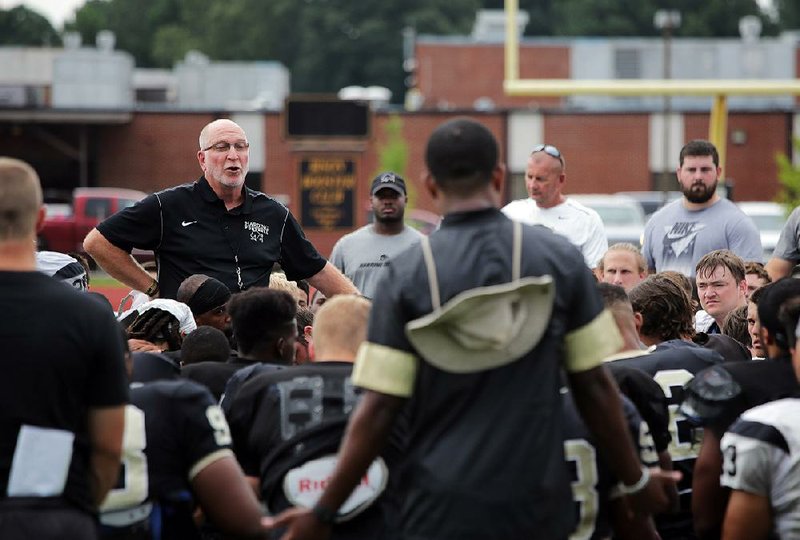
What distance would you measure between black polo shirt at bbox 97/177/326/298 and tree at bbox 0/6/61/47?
3509 inches

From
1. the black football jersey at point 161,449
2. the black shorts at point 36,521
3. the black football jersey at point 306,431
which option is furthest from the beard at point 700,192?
the black shorts at point 36,521

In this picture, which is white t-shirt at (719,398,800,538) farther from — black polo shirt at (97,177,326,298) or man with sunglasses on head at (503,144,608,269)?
man with sunglasses on head at (503,144,608,269)

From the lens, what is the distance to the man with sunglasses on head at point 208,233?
295 inches

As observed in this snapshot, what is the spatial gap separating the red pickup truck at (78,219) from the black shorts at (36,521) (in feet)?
111

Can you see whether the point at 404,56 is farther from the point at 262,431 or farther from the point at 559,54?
the point at 262,431

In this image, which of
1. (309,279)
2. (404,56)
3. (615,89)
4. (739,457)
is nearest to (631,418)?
(739,457)

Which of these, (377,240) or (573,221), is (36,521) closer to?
(377,240)

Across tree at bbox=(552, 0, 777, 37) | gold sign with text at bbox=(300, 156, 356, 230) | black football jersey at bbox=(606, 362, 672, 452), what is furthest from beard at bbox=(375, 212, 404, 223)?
tree at bbox=(552, 0, 777, 37)

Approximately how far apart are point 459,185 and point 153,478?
1489 mm

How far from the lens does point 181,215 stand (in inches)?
296

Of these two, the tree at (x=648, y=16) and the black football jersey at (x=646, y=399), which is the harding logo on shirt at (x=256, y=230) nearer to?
the black football jersey at (x=646, y=399)

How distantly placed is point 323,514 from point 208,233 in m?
3.68

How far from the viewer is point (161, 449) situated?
15.2ft

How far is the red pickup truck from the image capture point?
37.4 m
